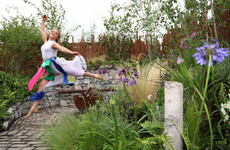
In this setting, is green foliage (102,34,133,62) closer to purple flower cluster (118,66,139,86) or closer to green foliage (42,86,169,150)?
green foliage (42,86,169,150)

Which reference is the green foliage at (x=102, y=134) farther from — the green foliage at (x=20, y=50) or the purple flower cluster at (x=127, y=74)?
the green foliage at (x=20, y=50)

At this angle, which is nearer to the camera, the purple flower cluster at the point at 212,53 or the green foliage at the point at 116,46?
the purple flower cluster at the point at 212,53

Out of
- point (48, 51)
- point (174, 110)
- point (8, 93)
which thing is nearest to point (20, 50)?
point (8, 93)

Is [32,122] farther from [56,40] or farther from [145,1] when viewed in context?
[145,1]

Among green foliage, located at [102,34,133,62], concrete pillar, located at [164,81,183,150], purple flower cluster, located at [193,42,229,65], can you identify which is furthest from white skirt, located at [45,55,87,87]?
purple flower cluster, located at [193,42,229,65]

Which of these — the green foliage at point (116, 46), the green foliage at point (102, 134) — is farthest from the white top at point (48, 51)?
the green foliage at point (116, 46)

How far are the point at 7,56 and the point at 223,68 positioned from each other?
807cm

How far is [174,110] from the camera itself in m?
2.06

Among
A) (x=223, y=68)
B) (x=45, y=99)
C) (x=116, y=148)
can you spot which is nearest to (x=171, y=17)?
(x=223, y=68)

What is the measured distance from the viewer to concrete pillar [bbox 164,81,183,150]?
2.03 meters

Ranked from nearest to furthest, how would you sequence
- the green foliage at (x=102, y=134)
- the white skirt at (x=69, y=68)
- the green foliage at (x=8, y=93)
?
the green foliage at (x=102, y=134), the green foliage at (x=8, y=93), the white skirt at (x=69, y=68)

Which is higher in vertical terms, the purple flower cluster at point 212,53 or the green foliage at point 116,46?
the green foliage at point 116,46

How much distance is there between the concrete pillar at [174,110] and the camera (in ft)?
6.67

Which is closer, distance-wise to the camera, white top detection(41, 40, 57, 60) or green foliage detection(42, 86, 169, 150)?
green foliage detection(42, 86, 169, 150)
